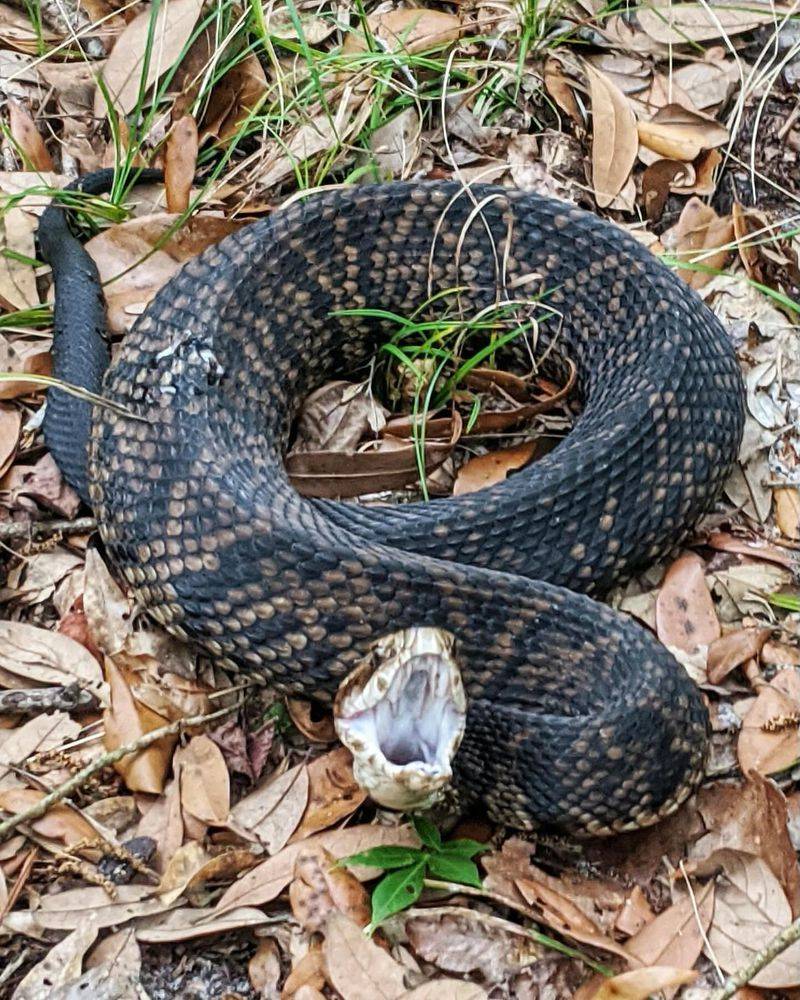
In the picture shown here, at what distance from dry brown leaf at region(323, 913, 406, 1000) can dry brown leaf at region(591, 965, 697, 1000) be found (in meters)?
0.58

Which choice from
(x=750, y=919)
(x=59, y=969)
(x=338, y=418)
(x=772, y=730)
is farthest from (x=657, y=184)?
(x=59, y=969)

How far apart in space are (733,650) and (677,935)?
1108 millimetres

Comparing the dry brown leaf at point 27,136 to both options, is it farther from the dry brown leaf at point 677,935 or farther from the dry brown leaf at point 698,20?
the dry brown leaf at point 677,935

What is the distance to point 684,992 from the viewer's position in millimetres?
3688

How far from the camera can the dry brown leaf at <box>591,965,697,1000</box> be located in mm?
3557

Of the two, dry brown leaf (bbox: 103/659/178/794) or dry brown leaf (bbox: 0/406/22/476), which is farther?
dry brown leaf (bbox: 0/406/22/476)

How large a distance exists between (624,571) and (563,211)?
5.09 ft

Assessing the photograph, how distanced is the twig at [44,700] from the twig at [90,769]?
0.75 ft

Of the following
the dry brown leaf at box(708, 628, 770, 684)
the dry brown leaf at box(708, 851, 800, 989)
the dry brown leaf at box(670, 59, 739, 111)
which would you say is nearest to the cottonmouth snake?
the dry brown leaf at box(708, 851, 800, 989)

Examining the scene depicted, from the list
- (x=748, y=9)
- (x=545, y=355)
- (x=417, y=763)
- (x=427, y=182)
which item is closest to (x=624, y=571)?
(x=545, y=355)

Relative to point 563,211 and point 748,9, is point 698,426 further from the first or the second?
point 748,9

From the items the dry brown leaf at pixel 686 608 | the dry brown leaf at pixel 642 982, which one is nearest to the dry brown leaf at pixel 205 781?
the dry brown leaf at pixel 642 982

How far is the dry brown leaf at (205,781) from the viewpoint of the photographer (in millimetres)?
4027

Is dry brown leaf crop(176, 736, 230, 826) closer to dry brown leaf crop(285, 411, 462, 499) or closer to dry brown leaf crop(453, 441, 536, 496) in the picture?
dry brown leaf crop(285, 411, 462, 499)
